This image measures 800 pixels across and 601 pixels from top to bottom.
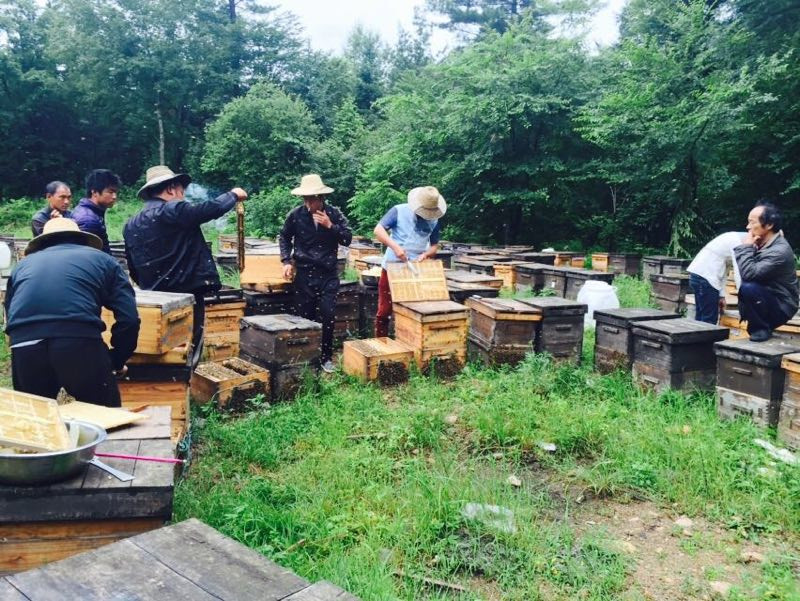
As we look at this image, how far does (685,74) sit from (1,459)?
16.5 metres

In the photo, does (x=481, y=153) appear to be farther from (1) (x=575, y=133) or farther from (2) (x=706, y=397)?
(2) (x=706, y=397)

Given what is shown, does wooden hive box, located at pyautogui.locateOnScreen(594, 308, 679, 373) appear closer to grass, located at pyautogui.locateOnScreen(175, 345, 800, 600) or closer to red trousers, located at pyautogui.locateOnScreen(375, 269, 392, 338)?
grass, located at pyautogui.locateOnScreen(175, 345, 800, 600)

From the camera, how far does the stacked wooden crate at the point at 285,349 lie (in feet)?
18.7

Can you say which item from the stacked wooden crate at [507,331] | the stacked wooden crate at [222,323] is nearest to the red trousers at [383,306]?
the stacked wooden crate at [507,331]

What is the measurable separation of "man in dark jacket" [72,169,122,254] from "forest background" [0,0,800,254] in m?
12.7

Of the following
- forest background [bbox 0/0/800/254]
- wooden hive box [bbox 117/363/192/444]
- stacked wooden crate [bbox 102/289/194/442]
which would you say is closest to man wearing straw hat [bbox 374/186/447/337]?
stacked wooden crate [bbox 102/289/194/442]

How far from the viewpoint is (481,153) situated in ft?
59.0

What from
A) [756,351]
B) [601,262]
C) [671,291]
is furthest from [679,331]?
[601,262]

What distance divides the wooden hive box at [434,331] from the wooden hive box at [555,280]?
4033mm

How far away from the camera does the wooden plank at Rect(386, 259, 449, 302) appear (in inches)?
274

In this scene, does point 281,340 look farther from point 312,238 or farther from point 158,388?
point 158,388

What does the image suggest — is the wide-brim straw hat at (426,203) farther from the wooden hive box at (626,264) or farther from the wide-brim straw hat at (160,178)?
the wooden hive box at (626,264)

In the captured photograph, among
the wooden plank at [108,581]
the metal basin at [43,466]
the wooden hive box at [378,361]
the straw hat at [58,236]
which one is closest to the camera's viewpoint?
the wooden plank at [108,581]

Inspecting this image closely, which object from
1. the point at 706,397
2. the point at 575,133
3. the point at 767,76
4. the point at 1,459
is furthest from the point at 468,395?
the point at 575,133
